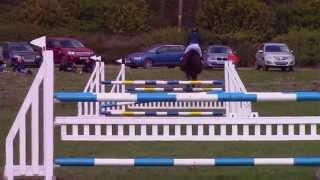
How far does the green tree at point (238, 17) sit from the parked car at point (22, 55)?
20178 millimetres

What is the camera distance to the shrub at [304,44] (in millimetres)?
55281

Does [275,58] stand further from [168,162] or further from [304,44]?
[168,162]

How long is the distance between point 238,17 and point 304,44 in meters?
10.5

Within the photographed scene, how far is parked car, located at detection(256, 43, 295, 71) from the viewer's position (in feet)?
151

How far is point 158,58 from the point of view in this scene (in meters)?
51.0

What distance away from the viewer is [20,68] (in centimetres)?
4016

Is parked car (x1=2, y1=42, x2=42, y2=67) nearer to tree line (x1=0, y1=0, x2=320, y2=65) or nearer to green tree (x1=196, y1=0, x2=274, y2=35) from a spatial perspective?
tree line (x1=0, y1=0, x2=320, y2=65)

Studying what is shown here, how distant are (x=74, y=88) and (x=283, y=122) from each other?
724 inches

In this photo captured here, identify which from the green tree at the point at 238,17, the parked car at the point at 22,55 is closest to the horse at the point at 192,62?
the parked car at the point at 22,55

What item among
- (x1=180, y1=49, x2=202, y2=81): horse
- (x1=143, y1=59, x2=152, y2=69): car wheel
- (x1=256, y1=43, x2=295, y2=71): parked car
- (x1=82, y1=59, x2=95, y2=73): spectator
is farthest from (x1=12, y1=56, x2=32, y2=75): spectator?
(x1=180, y1=49, x2=202, y2=81): horse

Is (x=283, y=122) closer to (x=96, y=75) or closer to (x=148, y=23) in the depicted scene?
(x=96, y=75)

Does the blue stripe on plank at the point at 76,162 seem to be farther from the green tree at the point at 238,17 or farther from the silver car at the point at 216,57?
the green tree at the point at 238,17

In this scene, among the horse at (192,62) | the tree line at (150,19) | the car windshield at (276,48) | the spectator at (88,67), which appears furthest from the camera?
the tree line at (150,19)

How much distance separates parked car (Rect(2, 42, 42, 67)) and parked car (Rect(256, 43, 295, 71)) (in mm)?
10558
